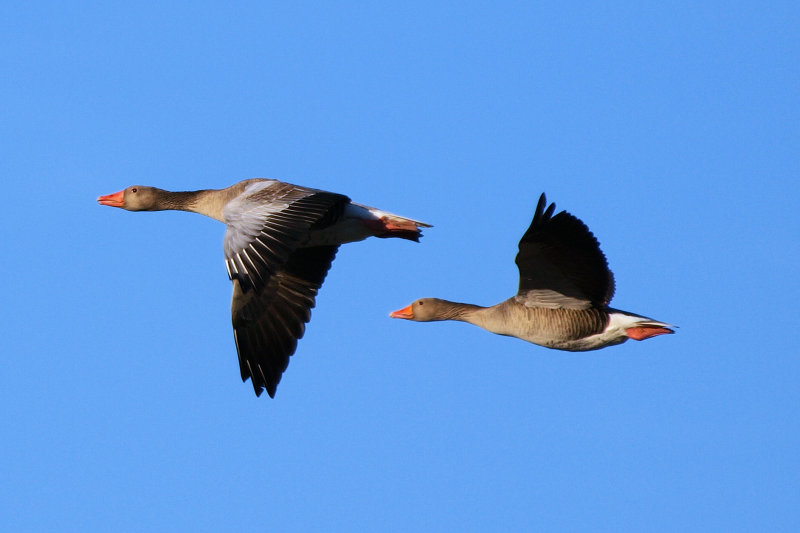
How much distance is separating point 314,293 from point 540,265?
3.25 meters

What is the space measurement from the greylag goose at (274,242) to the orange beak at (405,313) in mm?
945

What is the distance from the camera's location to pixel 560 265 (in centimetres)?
1140

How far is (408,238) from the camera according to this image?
13.4 m

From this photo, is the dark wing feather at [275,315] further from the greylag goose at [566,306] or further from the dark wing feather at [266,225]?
the greylag goose at [566,306]

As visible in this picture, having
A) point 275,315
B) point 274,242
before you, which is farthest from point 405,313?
point 274,242

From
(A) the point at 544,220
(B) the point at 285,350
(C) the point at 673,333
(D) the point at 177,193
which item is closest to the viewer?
(A) the point at 544,220

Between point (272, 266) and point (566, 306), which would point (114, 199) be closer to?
point (272, 266)

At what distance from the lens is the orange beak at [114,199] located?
14.9 metres

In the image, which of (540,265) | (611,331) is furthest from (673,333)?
(540,265)

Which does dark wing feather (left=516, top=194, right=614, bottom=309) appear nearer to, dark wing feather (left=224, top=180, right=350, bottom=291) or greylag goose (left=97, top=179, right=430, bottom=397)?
greylag goose (left=97, top=179, right=430, bottom=397)

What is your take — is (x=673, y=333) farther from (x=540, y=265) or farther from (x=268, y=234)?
(x=268, y=234)

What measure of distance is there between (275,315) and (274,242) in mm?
2045

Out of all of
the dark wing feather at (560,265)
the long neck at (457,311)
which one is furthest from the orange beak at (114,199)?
the dark wing feather at (560,265)

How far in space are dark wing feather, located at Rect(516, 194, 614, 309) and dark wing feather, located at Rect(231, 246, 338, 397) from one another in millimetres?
2736
